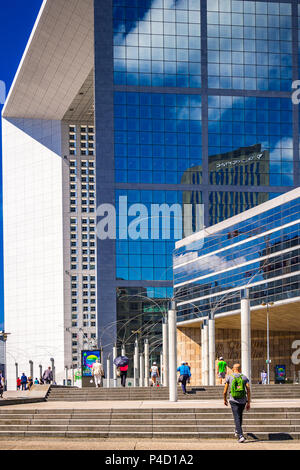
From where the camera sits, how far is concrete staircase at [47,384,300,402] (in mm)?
31859

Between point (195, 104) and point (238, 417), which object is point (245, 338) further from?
point (195, 104)

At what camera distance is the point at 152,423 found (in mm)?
19594

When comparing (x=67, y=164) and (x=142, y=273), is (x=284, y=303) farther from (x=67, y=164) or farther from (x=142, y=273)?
(x=67, y=164)

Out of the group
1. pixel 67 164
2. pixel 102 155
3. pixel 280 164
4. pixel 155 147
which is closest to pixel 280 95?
pixel 280 164

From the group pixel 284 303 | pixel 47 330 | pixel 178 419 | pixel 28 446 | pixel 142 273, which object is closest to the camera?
pixel 28 446

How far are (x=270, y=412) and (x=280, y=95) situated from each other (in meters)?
77.8

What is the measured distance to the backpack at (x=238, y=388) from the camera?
57.2ft

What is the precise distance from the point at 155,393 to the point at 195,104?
208 ft

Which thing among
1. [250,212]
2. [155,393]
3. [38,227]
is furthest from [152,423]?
[38,227]

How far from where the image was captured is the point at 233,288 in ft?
219

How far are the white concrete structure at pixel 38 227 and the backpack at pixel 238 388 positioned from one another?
107 m

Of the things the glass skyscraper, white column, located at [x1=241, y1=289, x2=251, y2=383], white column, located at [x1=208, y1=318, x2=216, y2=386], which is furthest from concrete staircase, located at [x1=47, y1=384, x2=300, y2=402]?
the glass skyscraper

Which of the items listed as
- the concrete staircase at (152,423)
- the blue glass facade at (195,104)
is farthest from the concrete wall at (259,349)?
the concrete staircase at (152,423)

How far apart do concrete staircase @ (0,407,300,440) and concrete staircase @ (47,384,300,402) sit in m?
10.7
